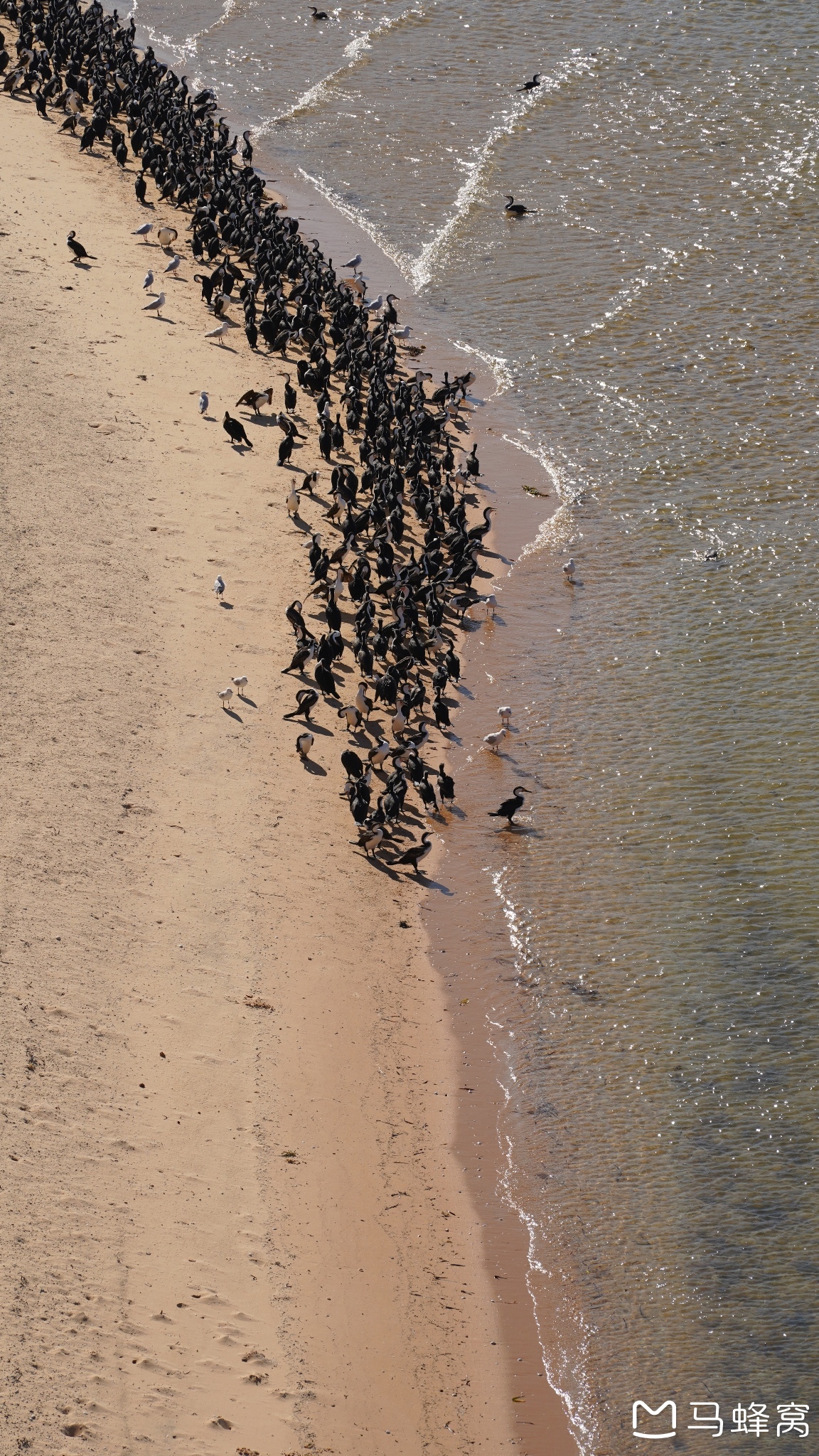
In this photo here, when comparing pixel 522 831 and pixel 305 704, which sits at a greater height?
pixel 305 704

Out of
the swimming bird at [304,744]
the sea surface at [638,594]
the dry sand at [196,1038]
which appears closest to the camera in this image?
the dry sand at [196,1038]

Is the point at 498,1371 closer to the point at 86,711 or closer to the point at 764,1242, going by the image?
the point at 764,1242

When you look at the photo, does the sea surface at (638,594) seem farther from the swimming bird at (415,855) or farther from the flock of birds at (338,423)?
the flock of birds at (338,423)

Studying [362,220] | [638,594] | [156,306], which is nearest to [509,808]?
[638,594]

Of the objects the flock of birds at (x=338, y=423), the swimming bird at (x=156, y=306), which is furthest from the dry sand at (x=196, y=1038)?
the swimming bird at (x=156, y=306)

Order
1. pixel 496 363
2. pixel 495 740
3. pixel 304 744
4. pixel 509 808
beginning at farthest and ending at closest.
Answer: pixel 496 363, pixel 495 740, pixel 304 744, pixel 509 808

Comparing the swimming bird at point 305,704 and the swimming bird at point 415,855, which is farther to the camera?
the swimming bird at point 305,704

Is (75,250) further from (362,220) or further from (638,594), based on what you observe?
(638,594)
